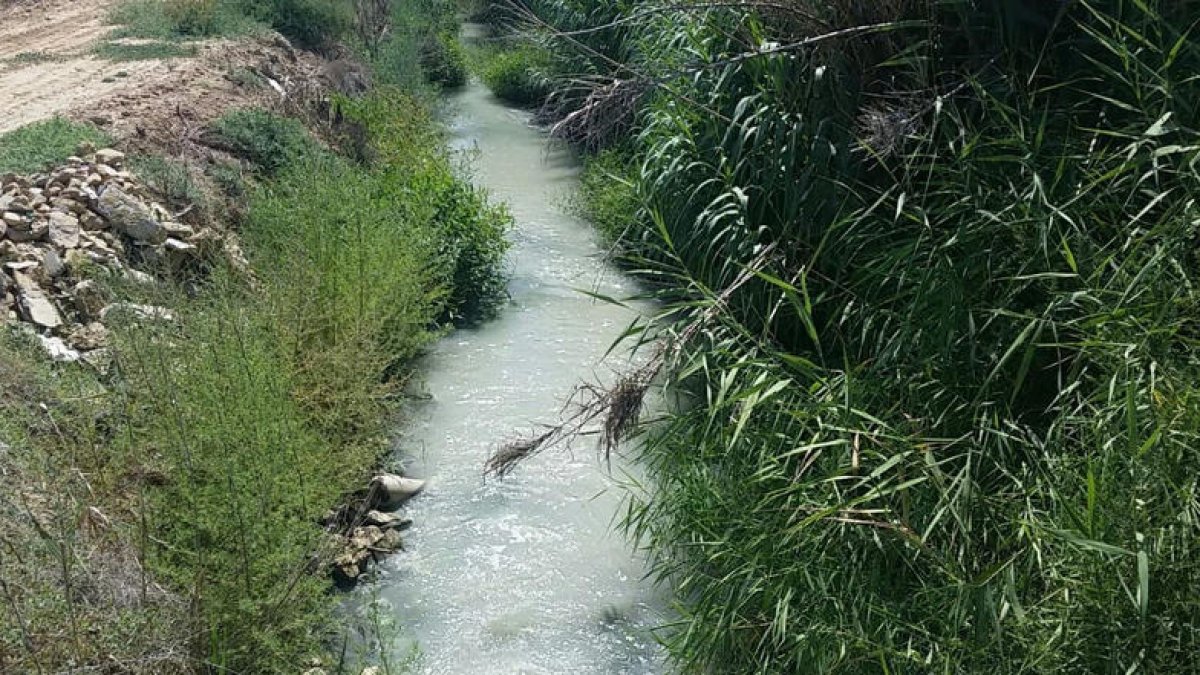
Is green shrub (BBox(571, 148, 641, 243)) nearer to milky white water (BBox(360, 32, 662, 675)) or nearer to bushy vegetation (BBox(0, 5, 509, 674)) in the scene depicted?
milky white water (BBox(360, 32, 662, 675))

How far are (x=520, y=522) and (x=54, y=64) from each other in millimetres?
7098

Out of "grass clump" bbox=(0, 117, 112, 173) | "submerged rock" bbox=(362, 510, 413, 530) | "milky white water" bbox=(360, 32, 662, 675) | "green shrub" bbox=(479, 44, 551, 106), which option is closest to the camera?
"milky white water" bbox=(360, 32, 662, 675)

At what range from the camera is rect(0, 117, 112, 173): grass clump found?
643 cm

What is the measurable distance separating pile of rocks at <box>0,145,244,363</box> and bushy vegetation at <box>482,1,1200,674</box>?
296cm

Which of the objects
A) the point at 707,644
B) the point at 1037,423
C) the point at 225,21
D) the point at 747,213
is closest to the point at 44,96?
the point at 225,21

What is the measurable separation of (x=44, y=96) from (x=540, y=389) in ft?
16.3

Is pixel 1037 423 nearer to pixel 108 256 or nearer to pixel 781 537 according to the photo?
pixel 781 537

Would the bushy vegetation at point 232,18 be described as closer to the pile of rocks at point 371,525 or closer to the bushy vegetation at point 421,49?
the bushy vegetation at point 421,49

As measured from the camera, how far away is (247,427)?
416 centimetres

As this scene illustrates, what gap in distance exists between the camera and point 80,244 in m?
5.96

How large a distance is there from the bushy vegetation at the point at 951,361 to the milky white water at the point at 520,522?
0.50 metres

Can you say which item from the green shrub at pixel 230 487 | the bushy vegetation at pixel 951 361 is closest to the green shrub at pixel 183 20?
the green shrub at pixel 230 487

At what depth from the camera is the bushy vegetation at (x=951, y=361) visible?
2771mm

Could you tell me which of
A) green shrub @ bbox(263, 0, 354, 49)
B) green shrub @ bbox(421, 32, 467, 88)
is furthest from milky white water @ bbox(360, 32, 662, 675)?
green shrub @ bbox(421, 32, 467, 88)
